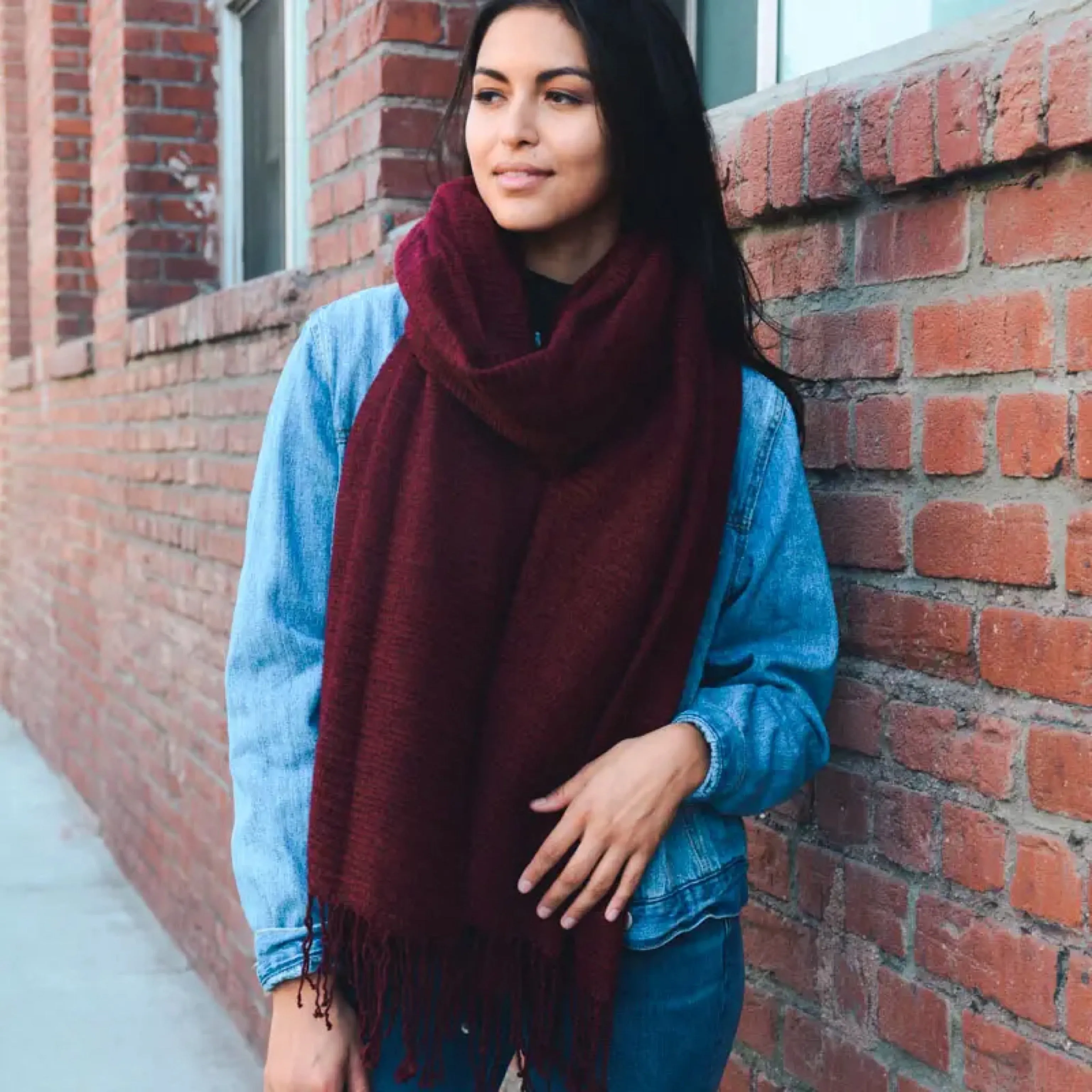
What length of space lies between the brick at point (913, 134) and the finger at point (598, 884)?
0.94 metres

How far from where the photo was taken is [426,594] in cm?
185

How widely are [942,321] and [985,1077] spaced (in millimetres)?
967

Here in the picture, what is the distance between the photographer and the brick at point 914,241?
205cm

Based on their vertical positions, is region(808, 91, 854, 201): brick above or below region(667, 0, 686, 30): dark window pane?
below

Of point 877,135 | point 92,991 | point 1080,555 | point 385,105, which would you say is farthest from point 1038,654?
point 92,991

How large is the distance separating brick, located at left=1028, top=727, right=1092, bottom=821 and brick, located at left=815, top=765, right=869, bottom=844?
1.14ft

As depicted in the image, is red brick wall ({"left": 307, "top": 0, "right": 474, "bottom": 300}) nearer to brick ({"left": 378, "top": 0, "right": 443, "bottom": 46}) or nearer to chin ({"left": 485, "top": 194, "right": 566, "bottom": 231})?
brick ({"left": 378, "top": 0, "right": 443, "bottom": 46})

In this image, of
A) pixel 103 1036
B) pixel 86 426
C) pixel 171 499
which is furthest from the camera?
pixel 86 426

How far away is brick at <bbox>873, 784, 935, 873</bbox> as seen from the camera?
7.03 ft

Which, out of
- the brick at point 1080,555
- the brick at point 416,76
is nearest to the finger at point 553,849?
the brick at point 1080,555

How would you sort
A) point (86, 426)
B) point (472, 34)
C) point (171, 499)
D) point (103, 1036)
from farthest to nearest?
point (86, 426), point (171, 499), point (103, 1036), point (472, 34)

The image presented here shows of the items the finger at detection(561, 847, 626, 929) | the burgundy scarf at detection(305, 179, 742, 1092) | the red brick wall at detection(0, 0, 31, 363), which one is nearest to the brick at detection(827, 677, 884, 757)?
the burgundy scarf at detection(305, 179, 742, 1092)

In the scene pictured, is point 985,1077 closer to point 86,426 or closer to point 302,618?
point 302,618

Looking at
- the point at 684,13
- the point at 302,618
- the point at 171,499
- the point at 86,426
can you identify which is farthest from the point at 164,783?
the point at 302,618
